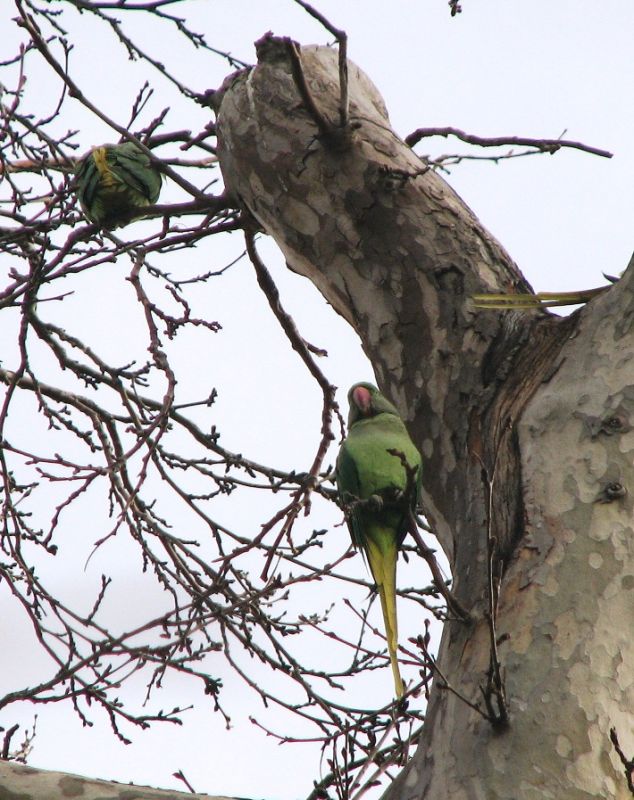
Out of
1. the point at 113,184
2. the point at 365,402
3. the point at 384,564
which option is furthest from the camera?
the point at 113,184

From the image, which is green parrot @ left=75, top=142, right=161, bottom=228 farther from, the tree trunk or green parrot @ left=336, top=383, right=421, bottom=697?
green parrot @ left=336, top=383, right=421, bottom=697

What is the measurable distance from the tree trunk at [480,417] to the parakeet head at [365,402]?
0.07m

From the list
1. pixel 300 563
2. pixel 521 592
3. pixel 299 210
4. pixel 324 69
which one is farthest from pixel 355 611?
pixel 324 69

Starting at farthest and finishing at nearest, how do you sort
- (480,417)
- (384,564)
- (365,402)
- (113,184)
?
(113,184) < (365,402) < (384,564) < (480,417)

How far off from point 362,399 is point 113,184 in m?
1.60

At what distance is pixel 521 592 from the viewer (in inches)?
80.0

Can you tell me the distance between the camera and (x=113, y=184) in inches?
150

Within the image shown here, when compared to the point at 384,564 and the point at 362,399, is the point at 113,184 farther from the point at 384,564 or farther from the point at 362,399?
the point at 384,564

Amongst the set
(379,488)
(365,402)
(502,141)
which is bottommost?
(379,488)

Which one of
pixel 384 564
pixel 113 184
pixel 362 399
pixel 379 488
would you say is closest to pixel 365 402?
pixel 362 399

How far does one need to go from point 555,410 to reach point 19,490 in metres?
3.07

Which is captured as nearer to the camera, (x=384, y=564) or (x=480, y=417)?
(x=480, y=417)

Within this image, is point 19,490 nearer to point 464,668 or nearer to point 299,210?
point 299,210

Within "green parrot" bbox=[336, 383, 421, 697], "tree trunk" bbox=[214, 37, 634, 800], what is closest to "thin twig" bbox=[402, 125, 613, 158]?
"tree trunk" bbox=[214, 37, 634, 800]
